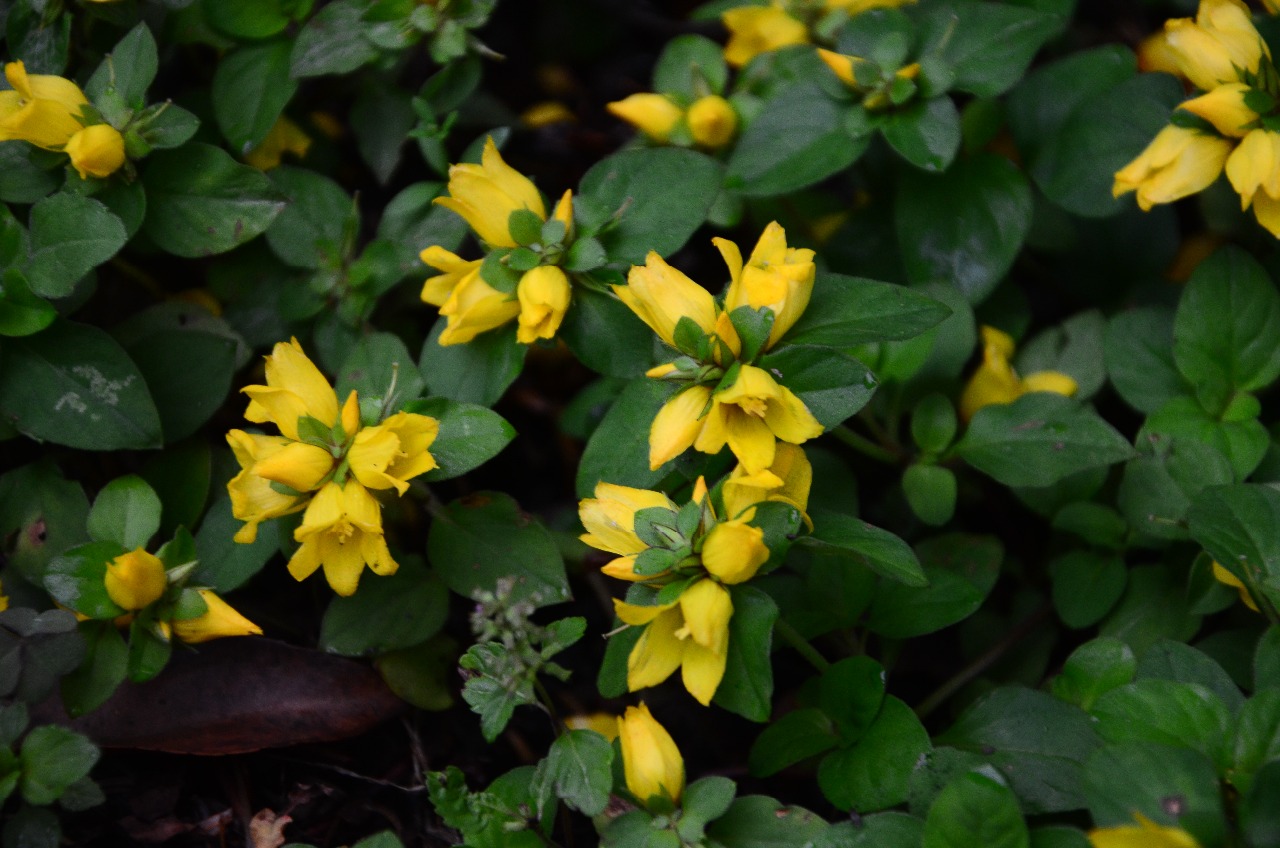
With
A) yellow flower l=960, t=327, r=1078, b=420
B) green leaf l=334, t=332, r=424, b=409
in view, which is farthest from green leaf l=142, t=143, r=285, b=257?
yellow flower l=960, t=327, r=1078, b=420

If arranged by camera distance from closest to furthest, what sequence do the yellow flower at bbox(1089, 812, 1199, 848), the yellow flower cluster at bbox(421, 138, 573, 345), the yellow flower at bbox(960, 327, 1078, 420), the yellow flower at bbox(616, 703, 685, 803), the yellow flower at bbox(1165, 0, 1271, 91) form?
the yellow flower at bbox(1089, 812, 1199, 848), the yellow flower at bbox(616, 703, 685, 803), the yellow flower cluster at bbox(421, 138, 573, 345), the yellow flower at bbox(1165, 0, 1271, 91), the yellow flower at bbox(960, 327, 1078, 420)

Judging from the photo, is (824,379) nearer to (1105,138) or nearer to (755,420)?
(755,420)

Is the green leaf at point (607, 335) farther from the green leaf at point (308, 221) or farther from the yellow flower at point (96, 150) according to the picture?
the yellow flower at point (96, 150)

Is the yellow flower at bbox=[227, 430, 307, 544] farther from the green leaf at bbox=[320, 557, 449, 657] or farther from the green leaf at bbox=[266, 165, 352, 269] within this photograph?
the green leaf at bbox=[266, 165, 352, 269]

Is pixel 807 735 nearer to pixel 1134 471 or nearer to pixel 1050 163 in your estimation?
pixel 1134 471

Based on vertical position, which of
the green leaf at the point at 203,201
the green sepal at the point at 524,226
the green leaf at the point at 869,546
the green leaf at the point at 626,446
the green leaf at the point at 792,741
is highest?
the green sepal at the point at 524,226

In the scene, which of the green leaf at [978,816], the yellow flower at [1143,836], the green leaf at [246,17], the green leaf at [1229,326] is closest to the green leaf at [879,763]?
the green leaf at [978,816]

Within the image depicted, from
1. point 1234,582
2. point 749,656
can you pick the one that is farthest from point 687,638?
point 1234,582
